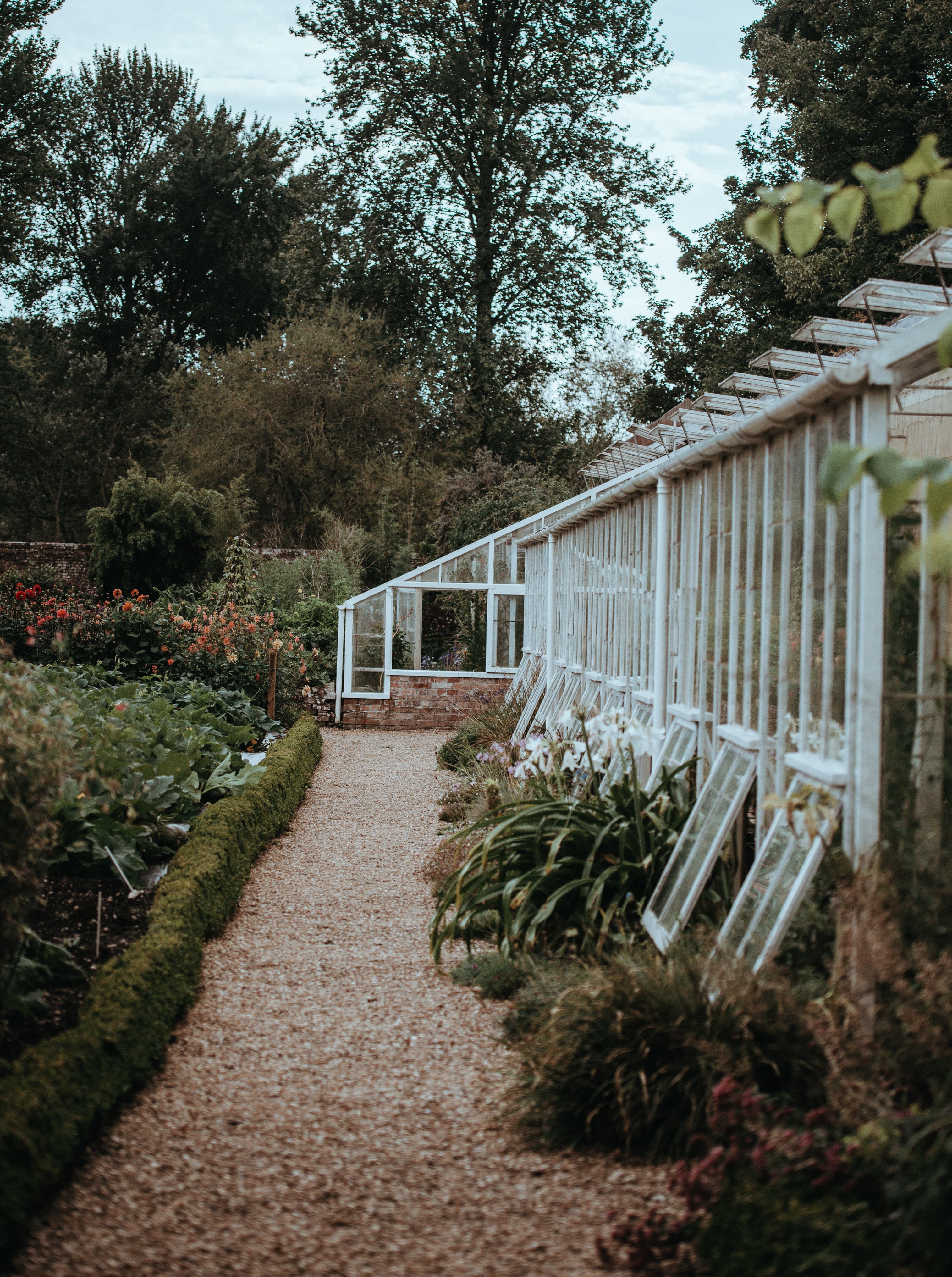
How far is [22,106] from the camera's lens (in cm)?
1925

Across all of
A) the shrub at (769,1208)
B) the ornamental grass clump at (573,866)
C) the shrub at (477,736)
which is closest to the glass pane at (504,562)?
the shrub at (477,736)

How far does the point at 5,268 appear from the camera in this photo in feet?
80.5

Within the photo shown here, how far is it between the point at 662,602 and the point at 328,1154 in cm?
307

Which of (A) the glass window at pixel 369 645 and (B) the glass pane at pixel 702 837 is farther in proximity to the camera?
(A) the glass window at pixel 369 645

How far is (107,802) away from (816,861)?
2.84 metres

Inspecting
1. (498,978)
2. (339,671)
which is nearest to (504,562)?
(339,671)

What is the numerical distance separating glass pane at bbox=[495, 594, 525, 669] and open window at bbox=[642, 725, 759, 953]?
387 inches

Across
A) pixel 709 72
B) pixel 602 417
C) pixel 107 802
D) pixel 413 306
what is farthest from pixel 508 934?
pixel 602 417

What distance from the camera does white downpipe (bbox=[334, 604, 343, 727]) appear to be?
1347 cm

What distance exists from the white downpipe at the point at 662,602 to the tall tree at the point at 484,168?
54.4 ft

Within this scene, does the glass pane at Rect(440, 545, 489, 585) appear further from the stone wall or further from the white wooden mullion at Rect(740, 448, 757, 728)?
the white wooden mullion at Rect(740, 448, 757, 728)

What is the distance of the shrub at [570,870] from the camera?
398 centimetres

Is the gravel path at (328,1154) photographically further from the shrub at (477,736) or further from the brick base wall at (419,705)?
the brick base wall at (419,705)

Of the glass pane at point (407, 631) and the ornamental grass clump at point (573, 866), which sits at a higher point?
the glass pane at point (407, 631)
